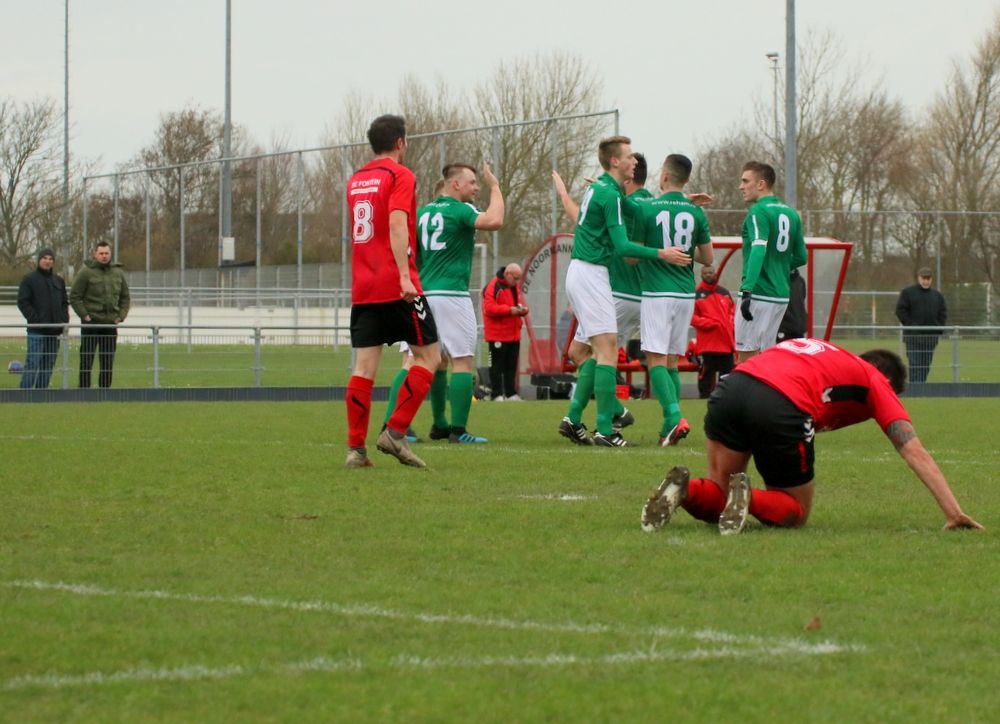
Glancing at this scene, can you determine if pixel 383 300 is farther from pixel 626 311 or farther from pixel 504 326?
pixel 504 326

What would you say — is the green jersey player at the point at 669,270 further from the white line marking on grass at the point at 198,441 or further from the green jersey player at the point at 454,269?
the white line marking on grass at the point at 198,441

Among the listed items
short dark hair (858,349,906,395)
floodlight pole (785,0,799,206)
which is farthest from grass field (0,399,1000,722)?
floodlight pole (785,0,799,206)

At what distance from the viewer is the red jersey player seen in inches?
368

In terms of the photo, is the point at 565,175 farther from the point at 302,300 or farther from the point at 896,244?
the point at 896,244

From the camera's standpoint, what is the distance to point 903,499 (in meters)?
7.86

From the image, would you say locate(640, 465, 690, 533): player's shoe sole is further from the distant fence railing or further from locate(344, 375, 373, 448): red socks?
the distant fence railing

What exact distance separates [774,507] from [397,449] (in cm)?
311

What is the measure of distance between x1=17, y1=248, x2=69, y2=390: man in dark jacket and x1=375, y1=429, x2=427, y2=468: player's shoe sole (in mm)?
13251

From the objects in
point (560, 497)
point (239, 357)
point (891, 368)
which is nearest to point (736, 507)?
point (891, 368)

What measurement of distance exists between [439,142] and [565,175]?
10.6 ft

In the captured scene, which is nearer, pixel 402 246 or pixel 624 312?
pixel 402 246

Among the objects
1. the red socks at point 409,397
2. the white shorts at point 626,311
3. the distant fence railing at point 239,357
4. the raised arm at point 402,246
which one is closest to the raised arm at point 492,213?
the raised arm at point 402,246

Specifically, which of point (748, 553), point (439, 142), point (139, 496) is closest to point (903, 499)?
point (748, 553)

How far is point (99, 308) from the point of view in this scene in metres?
21.9
